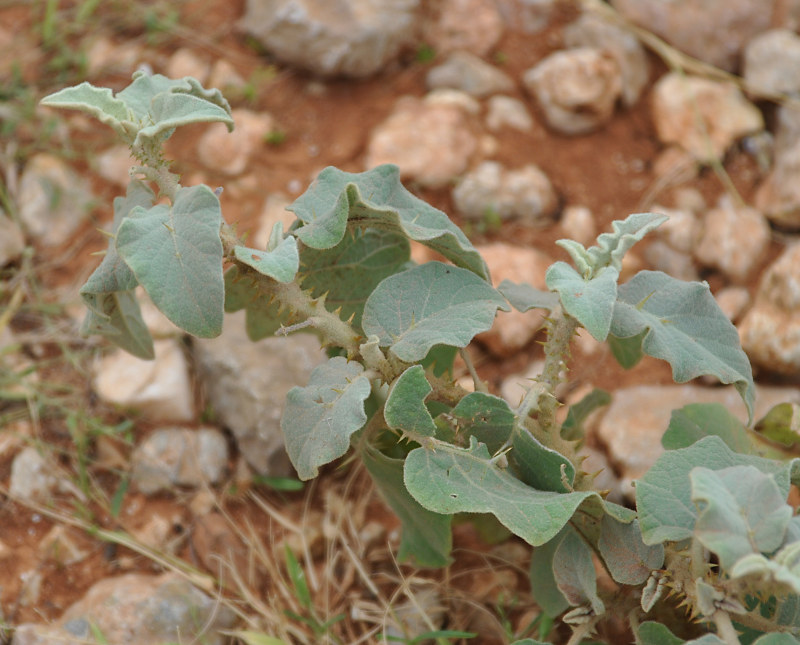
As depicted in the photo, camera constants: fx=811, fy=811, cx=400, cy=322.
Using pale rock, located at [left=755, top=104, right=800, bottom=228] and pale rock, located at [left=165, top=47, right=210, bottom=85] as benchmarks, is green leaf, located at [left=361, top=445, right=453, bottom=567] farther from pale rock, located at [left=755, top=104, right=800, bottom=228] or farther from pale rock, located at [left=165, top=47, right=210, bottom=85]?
pale rock, located at [left=165, top=47, right=210, bottom=85]

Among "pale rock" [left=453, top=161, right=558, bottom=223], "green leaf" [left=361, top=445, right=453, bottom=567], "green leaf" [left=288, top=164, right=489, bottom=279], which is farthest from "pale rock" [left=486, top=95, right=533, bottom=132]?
"green leaf" [left=361, top=445, right=453, bottom=567]

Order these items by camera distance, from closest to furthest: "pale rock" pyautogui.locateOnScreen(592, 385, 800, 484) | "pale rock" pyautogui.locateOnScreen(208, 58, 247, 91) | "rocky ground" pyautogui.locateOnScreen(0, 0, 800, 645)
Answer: "rocky ground" pyautogui.locateOnScreen(0, 0, 800, 645) → "pale rock" pyautogui.locateOnScreen(592, 385, 800, 484) → "pale rock" pyautogui.locateOnScreen(208, 58, 247, 91)

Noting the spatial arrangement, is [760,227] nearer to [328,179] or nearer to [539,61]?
[539,61]

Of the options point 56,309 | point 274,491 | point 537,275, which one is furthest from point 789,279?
point 56,309

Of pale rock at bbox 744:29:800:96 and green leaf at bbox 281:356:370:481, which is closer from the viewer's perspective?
green leaf at bbox 281:356:370:481

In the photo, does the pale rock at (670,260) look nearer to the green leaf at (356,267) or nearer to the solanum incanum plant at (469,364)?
the solanum incanum plant at (469,364)

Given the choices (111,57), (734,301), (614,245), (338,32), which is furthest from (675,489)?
(111,57)
